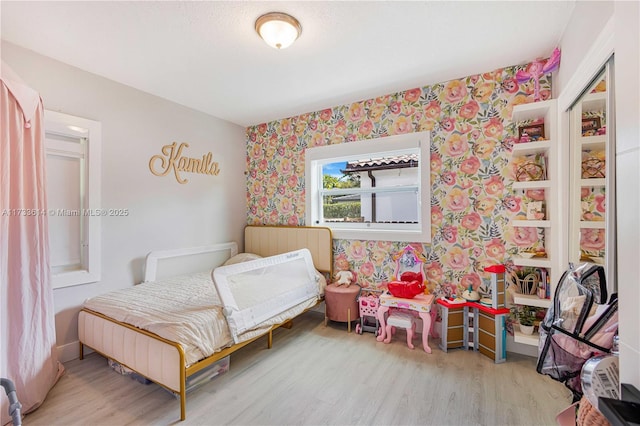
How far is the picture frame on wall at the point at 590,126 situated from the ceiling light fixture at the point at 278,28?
177 cm

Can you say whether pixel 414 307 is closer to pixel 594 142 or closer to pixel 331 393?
pixel 331 393

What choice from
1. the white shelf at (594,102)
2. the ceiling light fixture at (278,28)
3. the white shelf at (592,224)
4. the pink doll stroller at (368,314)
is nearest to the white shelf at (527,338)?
the white shelf at (592,224)

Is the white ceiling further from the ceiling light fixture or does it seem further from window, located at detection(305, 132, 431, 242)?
window, located at detection(305, 132, 431, 242)

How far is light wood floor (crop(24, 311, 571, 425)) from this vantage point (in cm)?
163

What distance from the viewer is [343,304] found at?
2.87m

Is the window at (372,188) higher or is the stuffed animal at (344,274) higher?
the window at (372,188)

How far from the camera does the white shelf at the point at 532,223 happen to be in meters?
2.06

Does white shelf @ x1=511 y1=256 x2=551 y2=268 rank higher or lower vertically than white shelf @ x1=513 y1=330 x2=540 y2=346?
higher

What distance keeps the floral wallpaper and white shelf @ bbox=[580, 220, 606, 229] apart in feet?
2.24

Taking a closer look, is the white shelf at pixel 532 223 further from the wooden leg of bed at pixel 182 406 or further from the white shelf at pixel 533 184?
the wooden leg of bed at pixel 182 406

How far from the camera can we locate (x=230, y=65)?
7.52 ft

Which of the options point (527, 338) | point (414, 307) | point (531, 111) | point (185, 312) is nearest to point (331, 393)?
point (414, 307)

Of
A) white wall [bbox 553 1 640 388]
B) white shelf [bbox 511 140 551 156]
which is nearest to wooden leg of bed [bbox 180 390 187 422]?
white wall [bbox 553 1 640 388]

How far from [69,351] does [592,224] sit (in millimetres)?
3784
